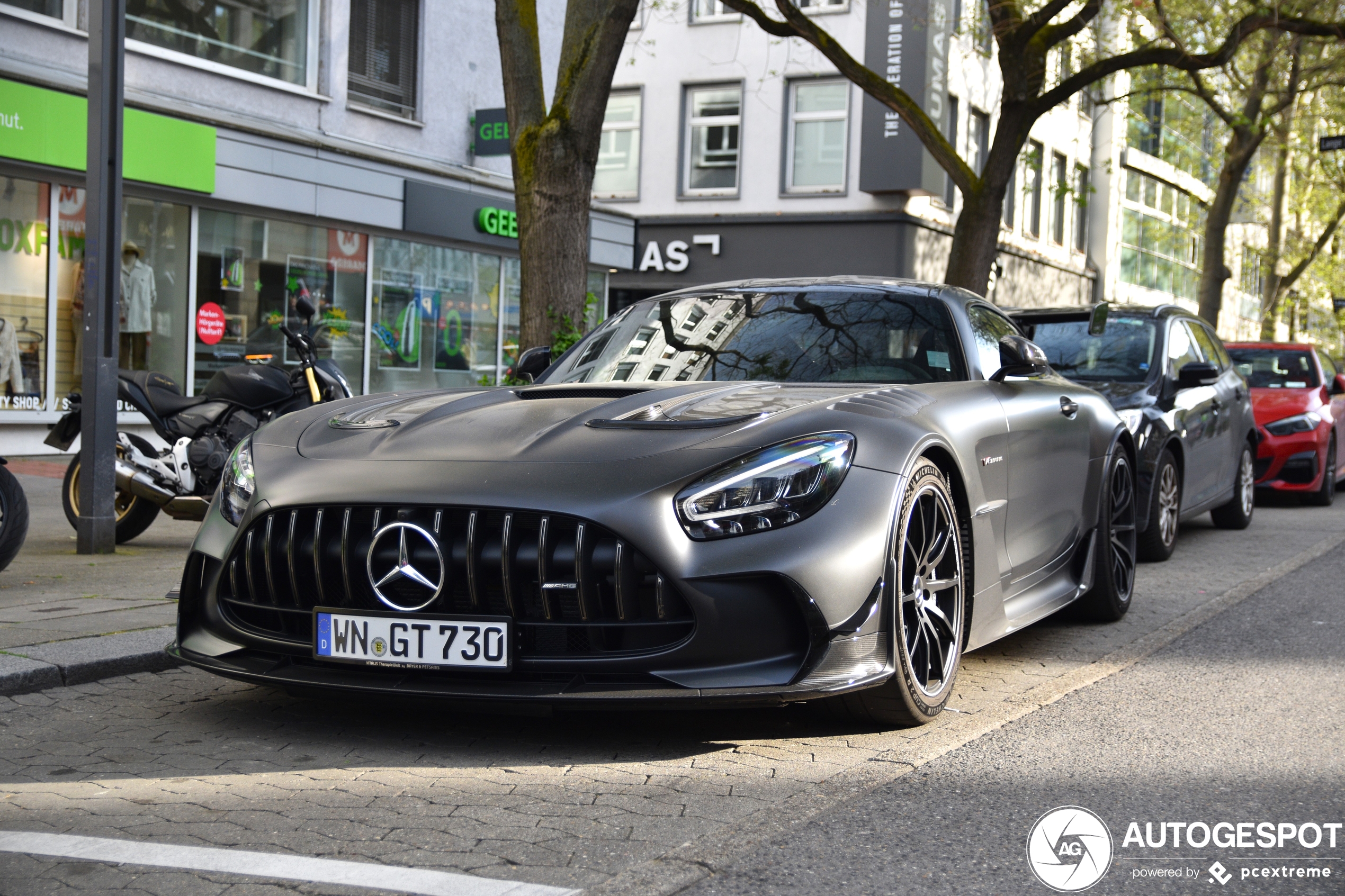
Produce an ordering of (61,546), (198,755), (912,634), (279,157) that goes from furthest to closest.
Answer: (279,157)
(61,546)
(912,634)
(198,755)

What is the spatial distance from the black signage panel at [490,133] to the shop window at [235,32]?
2.73m

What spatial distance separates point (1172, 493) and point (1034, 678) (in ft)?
14.2

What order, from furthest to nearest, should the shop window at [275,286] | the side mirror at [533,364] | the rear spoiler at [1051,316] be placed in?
the shop window at [275,286], the rear spoiler at [1051,316], the side mirror at [533,364]

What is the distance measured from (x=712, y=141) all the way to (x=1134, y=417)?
69.4 ft

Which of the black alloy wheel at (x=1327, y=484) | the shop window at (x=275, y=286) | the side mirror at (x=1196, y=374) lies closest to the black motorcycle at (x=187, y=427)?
the side mirror at (x=1196, y=374)

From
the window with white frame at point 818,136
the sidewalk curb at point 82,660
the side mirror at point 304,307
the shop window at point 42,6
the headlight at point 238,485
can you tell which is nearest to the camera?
the headlight at point 238,485

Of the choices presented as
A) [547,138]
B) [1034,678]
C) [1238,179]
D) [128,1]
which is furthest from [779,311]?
[1238,179]

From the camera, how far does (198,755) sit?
3912mm

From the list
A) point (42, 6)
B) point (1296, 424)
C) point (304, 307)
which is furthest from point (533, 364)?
point (42, 6)

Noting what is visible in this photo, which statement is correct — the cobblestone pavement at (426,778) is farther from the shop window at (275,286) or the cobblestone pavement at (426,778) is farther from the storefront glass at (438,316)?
the storefront glass at (438,316)

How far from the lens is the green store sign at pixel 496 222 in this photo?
62.8 feet

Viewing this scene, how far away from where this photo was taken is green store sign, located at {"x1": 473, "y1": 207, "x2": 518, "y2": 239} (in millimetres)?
19141

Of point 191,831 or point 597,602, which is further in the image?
point 597,602

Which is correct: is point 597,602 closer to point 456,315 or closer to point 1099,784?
point 1099,784
